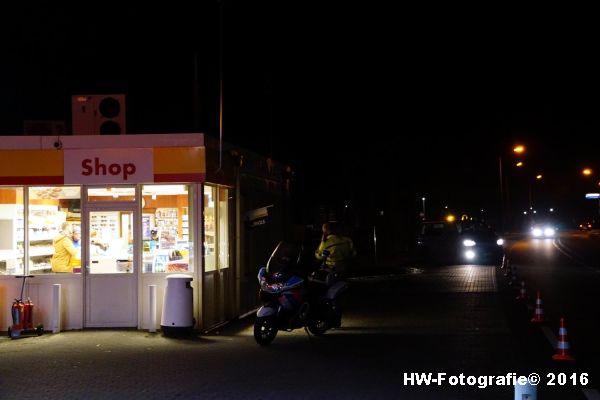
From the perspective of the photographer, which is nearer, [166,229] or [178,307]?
[178,307]

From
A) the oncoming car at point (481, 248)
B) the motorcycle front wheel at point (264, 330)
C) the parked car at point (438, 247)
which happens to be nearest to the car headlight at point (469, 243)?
the oncoming car at point (481, 248)

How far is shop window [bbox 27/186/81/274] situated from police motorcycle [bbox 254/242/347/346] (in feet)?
11.7

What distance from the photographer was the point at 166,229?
13.7 metres

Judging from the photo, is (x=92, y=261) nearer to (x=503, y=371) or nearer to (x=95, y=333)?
(x=95, y=333)

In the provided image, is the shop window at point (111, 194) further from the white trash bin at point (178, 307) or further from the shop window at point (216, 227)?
the white trash bin at point (178, 307)

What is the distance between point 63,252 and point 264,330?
13.5 ft

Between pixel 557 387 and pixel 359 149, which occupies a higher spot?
pixel 359 149

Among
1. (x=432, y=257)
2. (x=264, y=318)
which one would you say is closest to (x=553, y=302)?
(x=264, y=318)

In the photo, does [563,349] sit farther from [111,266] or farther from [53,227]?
[53,227]

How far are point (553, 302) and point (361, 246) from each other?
22.7 meters

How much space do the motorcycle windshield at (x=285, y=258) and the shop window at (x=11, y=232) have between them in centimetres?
454

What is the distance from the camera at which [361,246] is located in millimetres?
40562

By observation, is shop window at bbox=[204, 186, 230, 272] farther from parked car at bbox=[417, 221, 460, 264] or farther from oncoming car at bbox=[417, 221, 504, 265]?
parked car at bbox=[417, 221, 460, 264]

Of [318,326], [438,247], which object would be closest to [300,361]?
[318,326]
